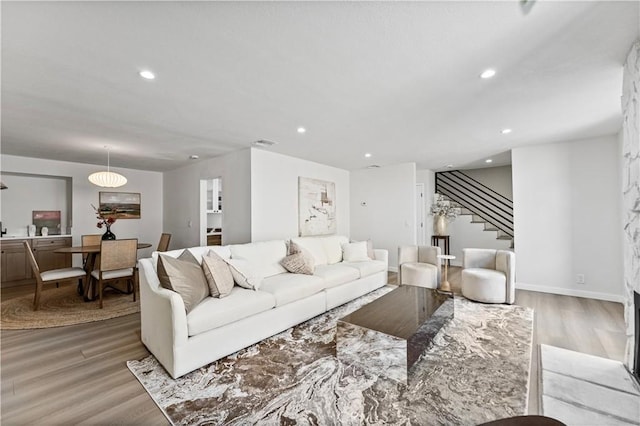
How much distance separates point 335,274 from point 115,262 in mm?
3196

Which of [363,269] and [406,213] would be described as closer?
[363,269]

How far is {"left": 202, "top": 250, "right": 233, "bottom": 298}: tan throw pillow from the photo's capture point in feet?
8.52

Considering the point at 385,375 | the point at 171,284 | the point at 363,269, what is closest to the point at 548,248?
the point at 363,269

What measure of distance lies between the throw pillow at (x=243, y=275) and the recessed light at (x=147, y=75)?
1873mm

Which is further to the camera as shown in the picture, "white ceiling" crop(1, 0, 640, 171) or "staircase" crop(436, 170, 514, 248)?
"staircase" crop(436, 170, 514, 248)

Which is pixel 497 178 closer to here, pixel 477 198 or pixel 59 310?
pixel 477 198

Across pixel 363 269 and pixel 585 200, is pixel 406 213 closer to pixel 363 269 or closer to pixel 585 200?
pixel 363 269

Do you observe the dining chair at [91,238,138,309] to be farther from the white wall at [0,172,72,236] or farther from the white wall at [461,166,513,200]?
the white wall at [461,166,513,200]

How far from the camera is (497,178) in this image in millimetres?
7066

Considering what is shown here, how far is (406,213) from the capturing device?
5.95 metres

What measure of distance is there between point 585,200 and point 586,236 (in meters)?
0.57

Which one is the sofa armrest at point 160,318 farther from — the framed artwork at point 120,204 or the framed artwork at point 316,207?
the framed artwork at point 120,204

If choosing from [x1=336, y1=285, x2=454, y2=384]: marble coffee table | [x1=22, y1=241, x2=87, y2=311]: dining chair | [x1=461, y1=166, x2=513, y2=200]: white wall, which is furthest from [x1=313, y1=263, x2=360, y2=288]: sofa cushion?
[x1=461, y1=166, x2=513, y2=200]: white wall

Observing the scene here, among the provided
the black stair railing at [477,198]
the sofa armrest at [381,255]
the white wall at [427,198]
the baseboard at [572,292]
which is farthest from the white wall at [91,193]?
the baseboard at [572,292]
